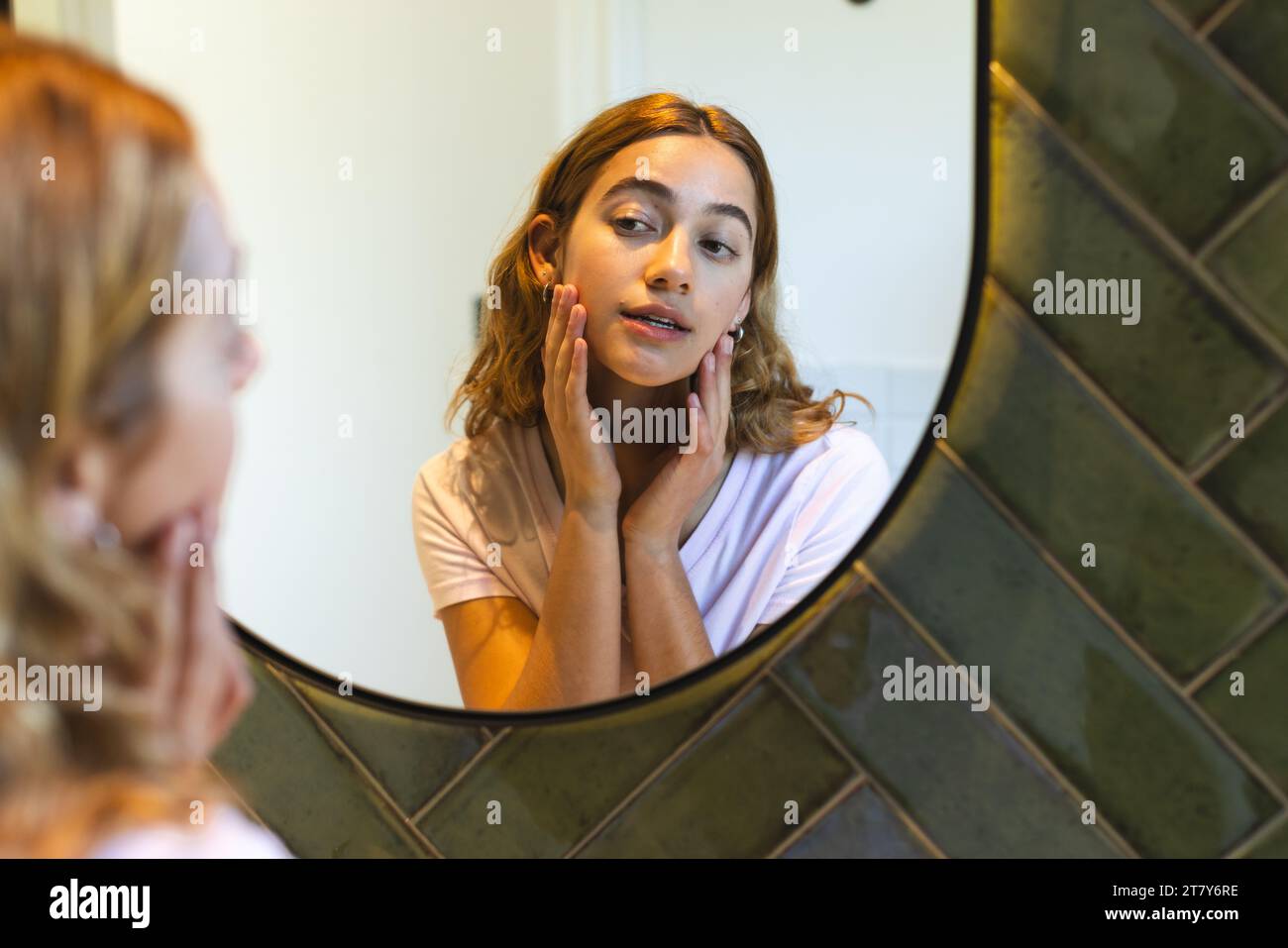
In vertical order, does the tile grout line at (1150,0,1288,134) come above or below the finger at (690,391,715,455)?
above

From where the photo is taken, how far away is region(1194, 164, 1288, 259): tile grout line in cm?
59

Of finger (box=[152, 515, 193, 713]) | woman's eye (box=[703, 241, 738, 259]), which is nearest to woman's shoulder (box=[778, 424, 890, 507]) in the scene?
woman's eye (box=[703, 241, 738, 259])

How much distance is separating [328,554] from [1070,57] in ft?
1.50

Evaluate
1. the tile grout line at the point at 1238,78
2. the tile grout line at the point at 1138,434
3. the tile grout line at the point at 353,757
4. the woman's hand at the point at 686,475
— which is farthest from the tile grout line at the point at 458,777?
the tile grout line at the point at 1238,78

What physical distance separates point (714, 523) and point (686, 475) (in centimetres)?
3

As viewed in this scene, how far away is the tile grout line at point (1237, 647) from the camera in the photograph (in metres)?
0.59

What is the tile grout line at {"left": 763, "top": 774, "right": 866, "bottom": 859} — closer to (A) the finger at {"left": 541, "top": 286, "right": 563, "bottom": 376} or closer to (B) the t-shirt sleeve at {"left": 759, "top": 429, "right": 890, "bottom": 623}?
(B) the t-shirt sleeve at {"left": 759, "top": 429, "right": 890, "bottom": 623}

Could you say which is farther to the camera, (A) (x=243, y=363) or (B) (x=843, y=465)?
(B) (x=843, y=465)

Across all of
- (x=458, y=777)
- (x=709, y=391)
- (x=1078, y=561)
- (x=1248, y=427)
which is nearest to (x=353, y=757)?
(x=458, y=777)

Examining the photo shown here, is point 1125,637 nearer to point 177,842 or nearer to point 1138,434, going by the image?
point 1138,434

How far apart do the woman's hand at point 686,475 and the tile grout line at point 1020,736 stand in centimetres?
10

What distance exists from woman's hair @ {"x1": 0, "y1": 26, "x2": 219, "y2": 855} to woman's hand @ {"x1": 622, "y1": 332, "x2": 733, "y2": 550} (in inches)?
11.2

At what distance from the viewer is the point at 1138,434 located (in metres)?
0.59
